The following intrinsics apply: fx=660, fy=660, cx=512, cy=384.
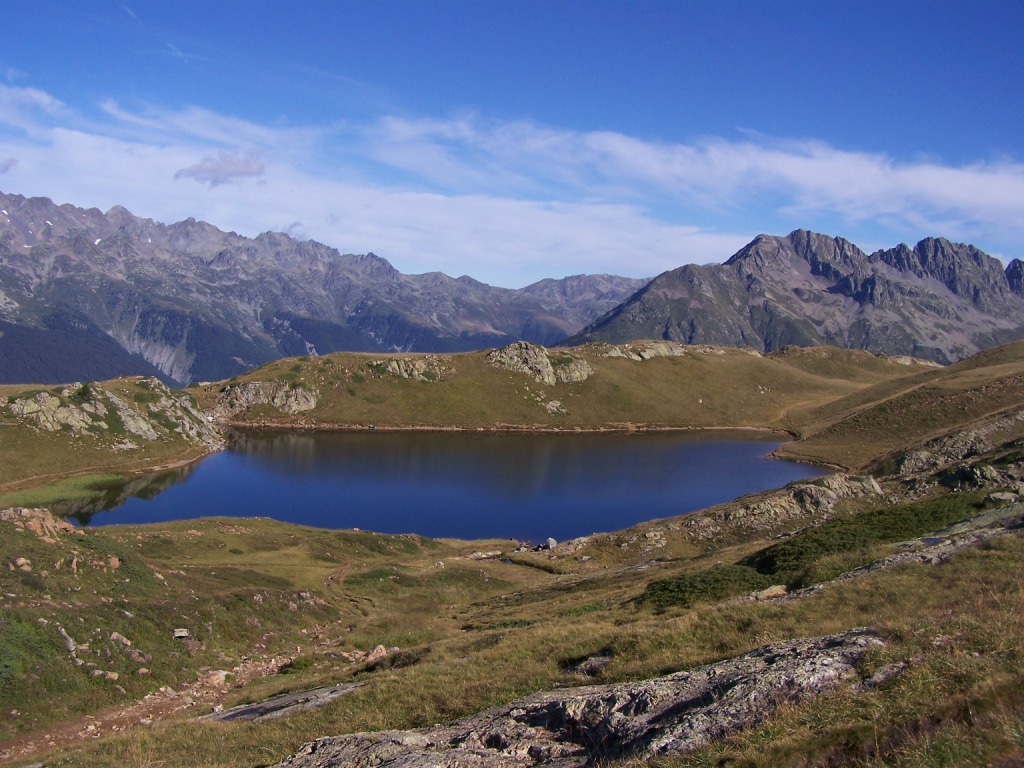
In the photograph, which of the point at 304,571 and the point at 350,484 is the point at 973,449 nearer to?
the point at 304,571

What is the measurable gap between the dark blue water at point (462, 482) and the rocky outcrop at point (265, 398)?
1604 cm

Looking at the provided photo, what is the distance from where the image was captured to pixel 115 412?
121 m

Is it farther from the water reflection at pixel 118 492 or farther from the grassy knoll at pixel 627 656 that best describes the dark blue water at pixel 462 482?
the grassy knoll at pixel 627 656

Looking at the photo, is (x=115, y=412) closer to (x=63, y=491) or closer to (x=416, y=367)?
(x=63, y=491)

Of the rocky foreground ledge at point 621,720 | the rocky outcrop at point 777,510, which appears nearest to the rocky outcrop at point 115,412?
the rocky outcrop at point 777,510

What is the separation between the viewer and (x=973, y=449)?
8356 centimetres

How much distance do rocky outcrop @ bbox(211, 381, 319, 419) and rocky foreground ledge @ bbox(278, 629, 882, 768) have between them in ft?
548

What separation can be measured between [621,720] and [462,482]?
321 feet

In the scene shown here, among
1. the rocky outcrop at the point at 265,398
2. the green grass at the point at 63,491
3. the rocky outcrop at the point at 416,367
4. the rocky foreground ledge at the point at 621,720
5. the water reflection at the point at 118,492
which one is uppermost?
the rocky outcrop at the point at 416,367

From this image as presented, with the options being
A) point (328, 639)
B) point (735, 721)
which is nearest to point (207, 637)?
point (328, 639)

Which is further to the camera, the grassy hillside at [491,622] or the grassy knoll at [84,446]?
the grassy knoll at [84,446]

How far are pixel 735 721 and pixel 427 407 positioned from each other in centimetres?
16769

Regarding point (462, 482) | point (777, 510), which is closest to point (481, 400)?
point (462, 482)

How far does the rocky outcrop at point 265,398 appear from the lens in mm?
172000
